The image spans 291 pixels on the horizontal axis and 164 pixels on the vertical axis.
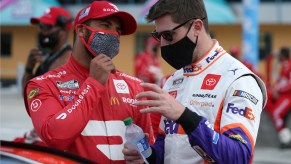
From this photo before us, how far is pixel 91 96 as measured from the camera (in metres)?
3.51

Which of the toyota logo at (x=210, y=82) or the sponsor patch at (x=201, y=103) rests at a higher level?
the toyota logo at (x=210, y=82)

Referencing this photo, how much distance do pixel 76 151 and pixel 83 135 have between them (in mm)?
95

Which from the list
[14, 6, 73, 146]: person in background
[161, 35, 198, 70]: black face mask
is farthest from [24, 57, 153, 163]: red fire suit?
[14, 6, 73, 146]: person in background

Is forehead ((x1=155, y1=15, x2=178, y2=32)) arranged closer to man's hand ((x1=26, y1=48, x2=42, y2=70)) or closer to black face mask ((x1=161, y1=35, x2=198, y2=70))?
black face mask ((x1=161, y1=35, x2=198, y2=70))

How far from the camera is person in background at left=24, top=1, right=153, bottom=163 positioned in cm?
347

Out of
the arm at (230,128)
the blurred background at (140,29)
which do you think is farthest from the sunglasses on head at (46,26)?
the blurred background at (140,29)

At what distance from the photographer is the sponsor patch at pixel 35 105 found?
11.8 ft

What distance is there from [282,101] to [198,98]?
8999 mm

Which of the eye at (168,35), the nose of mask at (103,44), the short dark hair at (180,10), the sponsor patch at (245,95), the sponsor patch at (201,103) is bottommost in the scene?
the sponsor patch at (201,103)

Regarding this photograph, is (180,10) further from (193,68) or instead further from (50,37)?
(50,37)

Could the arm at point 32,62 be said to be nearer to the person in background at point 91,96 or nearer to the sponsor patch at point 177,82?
the person in background at point 91,96

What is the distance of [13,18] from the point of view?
107 ft

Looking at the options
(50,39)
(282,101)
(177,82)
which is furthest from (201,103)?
(282,101)

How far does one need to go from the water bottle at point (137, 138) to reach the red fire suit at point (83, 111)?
11 centimetres
